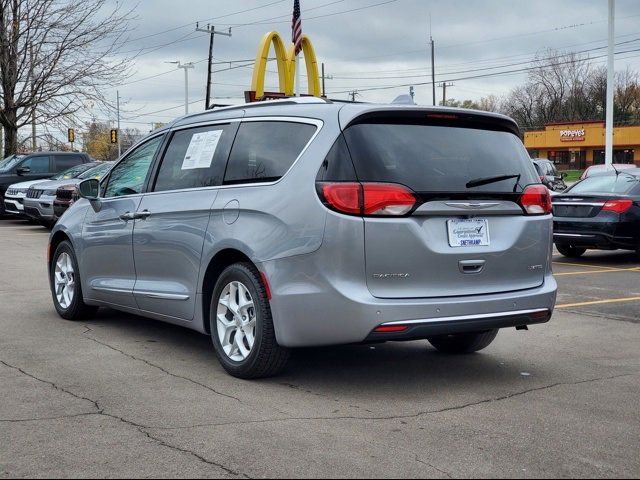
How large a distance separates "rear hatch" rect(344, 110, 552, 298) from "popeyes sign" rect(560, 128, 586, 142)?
76902 mm

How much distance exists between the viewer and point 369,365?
6.21 m

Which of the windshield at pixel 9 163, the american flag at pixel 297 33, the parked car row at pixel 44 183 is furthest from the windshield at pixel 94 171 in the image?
the american flag at pixel 297 33

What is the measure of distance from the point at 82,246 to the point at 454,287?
152 inches

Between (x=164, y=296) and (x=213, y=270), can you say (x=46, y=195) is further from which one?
(x=213, y=270)

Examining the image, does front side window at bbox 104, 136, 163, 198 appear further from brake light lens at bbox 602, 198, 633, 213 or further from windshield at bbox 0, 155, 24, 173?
windshield at bbox 0, 155, 24, 173

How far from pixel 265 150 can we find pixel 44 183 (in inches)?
618

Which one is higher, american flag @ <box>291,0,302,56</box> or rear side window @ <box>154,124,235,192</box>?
american flag @ <box>291,0,302,56</box>

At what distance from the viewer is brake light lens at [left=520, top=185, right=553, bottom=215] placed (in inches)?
227

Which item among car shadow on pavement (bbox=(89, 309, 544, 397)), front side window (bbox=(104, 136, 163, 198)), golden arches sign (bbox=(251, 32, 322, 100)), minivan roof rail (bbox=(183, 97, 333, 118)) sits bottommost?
car shadow on pavement (bbox=(89, 309, 544, 397))

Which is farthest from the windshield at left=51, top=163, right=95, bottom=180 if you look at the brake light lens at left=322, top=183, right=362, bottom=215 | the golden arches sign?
the brake light lens at left=322, top=183, right=362, bottom=215

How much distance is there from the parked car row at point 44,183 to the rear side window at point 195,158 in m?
9.52

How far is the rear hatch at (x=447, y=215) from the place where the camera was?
17.0 feet

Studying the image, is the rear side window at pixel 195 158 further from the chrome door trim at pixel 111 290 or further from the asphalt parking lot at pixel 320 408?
the asphalt parking lot at pixel 320 408

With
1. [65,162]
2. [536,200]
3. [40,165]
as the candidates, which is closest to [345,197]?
[536,200]
